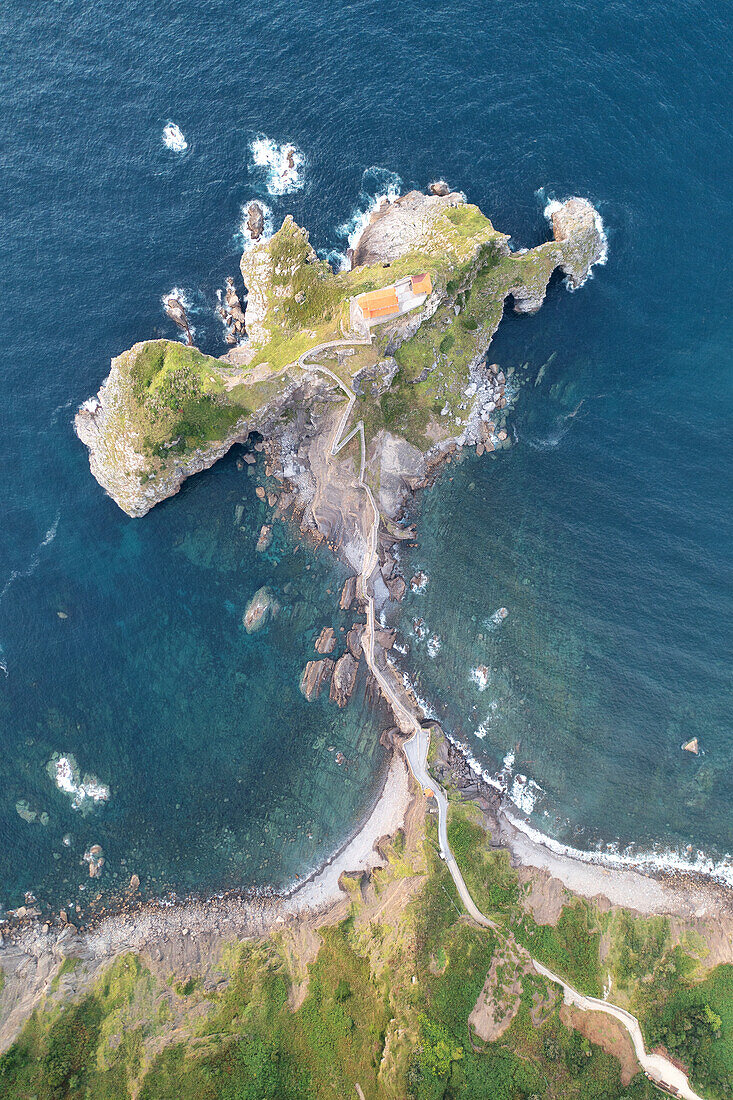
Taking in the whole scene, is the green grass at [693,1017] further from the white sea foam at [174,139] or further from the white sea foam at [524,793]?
the white sea foam at [174,139]

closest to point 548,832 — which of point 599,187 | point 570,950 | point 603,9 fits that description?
point 570,950

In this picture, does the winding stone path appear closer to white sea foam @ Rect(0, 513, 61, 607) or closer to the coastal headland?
the coastal headland

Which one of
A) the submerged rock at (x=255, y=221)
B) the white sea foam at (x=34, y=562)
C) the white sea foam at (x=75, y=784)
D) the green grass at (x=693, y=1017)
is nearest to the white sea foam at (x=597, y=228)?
the submerged rock at (x=255, y=221)

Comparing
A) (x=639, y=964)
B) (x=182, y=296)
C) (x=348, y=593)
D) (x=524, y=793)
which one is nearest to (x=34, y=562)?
(x=182, y=296)

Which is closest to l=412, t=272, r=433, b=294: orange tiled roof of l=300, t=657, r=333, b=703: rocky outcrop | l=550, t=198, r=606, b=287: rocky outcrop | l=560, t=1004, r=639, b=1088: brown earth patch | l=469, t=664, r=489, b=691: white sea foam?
l=550, t=198, r=606, b=287: rocky outcrop

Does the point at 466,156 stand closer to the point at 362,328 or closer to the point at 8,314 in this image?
the point at 362,328
